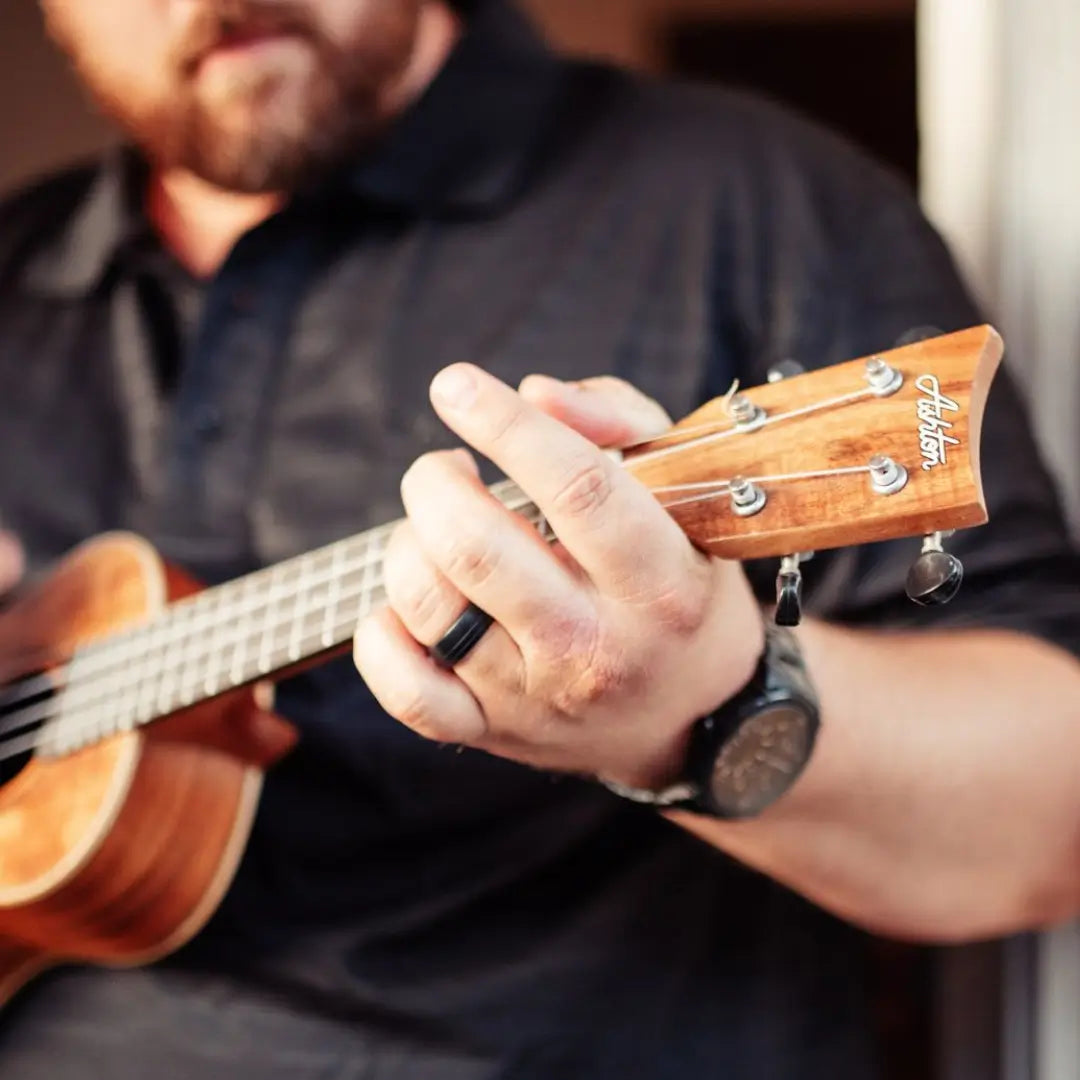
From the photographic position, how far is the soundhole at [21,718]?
0.79 m

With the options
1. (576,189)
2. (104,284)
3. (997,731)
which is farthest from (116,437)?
(997,731)

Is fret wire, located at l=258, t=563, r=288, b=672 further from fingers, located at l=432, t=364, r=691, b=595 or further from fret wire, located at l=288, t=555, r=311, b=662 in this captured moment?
fingers, located at l=432, t=364, r=691, b=595

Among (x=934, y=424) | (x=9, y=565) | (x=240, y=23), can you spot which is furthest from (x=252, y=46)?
(x=934, y=424)

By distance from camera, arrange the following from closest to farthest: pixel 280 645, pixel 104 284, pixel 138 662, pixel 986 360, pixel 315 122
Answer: pixel 986 360
pixel 280 645
pixel 138 662
pixel 315 122
pixel 104 284

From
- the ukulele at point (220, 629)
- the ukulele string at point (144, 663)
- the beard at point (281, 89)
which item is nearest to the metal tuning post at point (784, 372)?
the ukulele at point (220, 629)

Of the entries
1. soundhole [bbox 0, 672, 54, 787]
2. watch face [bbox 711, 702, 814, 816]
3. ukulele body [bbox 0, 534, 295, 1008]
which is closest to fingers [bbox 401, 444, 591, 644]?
watch face [bbox 711, 702, 814, 816]

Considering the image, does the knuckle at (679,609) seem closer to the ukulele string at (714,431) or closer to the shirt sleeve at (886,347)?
the ukulele string at (714,431)

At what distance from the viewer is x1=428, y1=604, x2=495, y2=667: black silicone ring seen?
0.52m

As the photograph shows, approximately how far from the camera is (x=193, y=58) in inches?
34.5

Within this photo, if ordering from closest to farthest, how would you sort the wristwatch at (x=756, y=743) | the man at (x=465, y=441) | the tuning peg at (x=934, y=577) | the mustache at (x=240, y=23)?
the tuning peg at (x=934, y=577) < the wristwatch at (x=756, y=743) < the man at (x=465, y=441) < the mustache at (x=240, y=23)

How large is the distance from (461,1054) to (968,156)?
2.33ft

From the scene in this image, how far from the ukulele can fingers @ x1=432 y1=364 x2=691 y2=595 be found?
0.04 m

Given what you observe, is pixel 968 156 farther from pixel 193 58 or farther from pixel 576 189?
pixel 193 58

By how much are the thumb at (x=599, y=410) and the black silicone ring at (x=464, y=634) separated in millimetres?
89
